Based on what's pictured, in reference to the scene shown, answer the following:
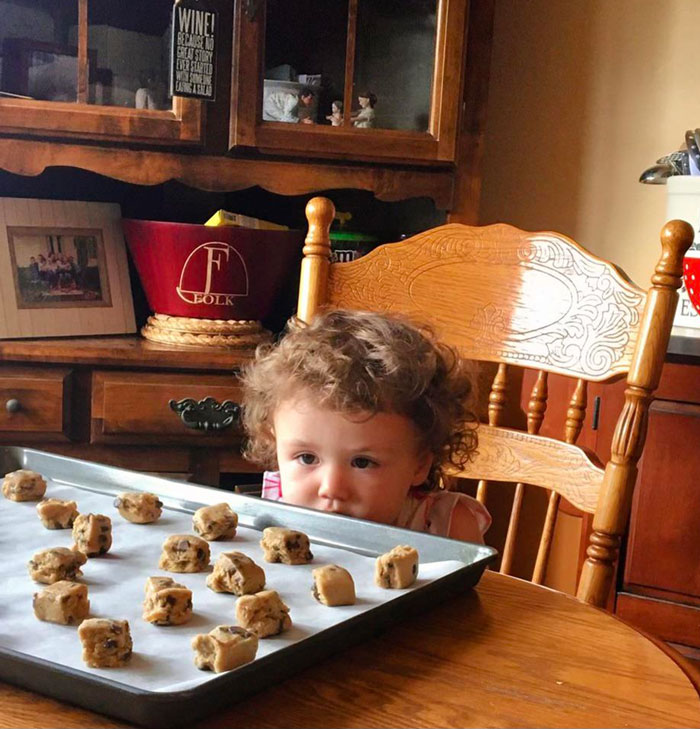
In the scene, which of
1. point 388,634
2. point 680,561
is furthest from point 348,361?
point 680,561

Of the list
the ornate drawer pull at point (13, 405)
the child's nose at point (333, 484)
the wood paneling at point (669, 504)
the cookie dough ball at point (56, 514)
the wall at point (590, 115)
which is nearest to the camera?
the cookie dough ball at point (56, 514)

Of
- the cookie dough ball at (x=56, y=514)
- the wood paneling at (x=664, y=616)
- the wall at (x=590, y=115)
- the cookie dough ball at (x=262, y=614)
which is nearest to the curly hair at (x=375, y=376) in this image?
the cookie dough ball at (x=56, y=514)

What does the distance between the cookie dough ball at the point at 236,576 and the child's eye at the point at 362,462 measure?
1.12ft

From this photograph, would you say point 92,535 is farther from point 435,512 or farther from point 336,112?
point 336,112

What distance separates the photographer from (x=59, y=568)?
63 cm

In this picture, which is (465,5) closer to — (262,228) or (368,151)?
(368,151)

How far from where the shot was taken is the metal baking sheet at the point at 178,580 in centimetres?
49

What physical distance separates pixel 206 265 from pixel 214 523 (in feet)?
3.23

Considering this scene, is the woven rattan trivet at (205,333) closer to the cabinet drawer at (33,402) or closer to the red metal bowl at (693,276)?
the cabinet drawer at (33,402)

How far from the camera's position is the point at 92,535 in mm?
685

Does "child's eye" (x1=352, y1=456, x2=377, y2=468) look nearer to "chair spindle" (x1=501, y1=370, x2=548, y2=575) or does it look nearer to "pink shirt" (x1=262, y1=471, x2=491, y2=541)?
"pink shirt" (x1=262, y1=471, x2=491, y2=541)

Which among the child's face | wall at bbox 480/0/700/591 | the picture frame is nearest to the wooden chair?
the child's face

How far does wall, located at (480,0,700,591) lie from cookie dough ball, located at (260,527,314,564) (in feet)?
4.20

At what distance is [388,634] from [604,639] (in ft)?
0.46
